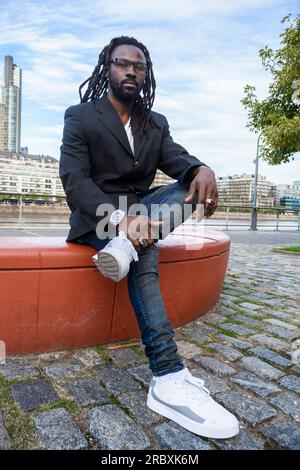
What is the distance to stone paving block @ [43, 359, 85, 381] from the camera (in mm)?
1920

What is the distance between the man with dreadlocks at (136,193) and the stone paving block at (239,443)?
0.08 feet

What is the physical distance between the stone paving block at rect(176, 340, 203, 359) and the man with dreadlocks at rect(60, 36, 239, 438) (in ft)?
1.88

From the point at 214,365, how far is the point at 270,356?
0.43 meters

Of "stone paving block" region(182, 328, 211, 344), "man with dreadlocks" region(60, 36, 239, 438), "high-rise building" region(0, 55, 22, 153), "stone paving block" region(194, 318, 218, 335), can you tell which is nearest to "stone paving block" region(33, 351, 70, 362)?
"man with dreadlocks" region(60, 36, 239, 438)

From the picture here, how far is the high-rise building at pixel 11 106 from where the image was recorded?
5595 inches

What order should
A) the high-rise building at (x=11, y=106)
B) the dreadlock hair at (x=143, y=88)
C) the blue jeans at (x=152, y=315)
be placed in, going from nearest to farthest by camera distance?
1. the blue jeans at (x=152, y=315)
2. the dreadlock hair at (x=143, y=88)
3. the high-rise building at (x=11, y=106)

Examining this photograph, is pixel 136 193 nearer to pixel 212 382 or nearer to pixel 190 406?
pixel 212 382

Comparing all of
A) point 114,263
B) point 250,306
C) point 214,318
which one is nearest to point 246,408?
point 114,263

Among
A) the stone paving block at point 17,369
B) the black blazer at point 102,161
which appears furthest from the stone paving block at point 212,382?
the black blazer at point 102,161

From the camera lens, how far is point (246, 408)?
168cm

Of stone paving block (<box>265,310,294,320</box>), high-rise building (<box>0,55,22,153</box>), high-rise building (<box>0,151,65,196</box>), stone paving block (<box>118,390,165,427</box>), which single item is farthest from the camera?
high-rise building (<box>0,55,22,153</box>)

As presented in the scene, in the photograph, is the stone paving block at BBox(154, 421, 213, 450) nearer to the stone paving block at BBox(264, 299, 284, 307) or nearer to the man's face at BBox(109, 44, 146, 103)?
the man's face at BBox(109, 44, 146, 103)

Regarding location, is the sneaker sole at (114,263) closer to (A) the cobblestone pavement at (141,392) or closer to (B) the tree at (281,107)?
(A) the cobblestone pavement at (141,392)
